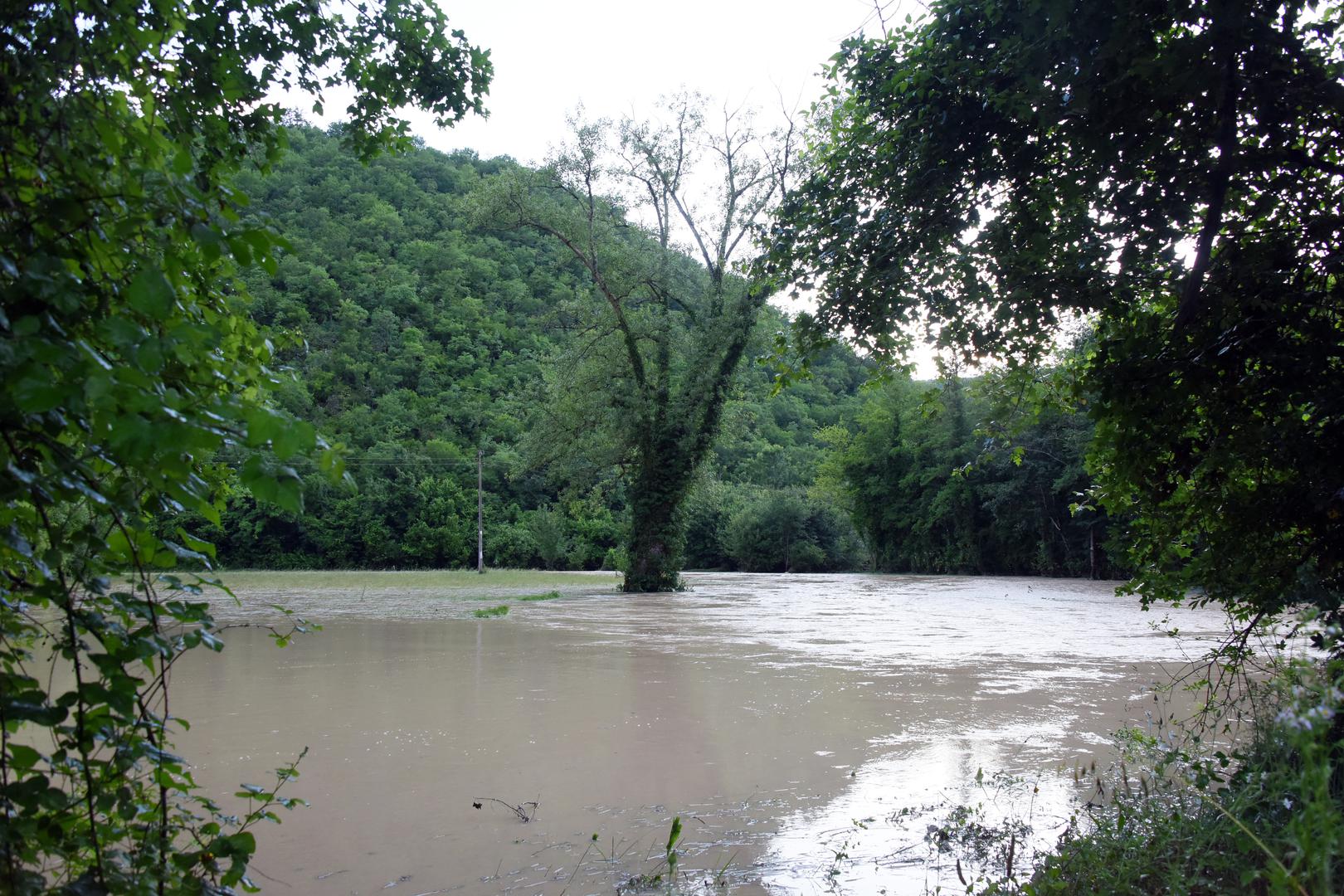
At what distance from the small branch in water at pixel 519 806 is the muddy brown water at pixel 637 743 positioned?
3cm

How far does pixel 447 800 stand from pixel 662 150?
23.0m

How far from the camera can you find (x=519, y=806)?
4.62 meters

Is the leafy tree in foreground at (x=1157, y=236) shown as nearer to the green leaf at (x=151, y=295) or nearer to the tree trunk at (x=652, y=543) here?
the green leaf at (x=151, y=295)

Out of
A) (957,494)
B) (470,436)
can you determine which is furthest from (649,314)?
(470,436)

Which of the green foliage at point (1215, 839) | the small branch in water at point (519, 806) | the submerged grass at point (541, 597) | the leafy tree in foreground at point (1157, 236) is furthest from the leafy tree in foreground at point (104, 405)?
the submerged grass at point (541, 597)

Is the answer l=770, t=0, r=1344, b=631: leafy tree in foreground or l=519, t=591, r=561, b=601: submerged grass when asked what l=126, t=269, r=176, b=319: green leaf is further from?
l=519, t=591, r=561, b=601: submerged grass

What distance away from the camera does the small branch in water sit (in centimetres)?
446

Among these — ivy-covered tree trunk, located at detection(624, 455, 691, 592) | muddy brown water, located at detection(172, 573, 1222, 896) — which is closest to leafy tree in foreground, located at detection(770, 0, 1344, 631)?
muddy brown water, located at detection(172, 573, 1222, 896)

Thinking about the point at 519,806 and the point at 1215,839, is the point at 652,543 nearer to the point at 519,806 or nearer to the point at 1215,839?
the point at 519,806

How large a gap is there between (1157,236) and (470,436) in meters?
52.9

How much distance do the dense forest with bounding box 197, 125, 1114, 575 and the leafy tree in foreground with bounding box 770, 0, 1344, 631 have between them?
3444cm

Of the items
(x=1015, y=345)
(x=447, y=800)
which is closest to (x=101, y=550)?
(x=447, y=800)

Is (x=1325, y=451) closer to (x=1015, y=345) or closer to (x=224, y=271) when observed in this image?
(x=1015, y=345)

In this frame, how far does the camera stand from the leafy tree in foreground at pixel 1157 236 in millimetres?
3547
